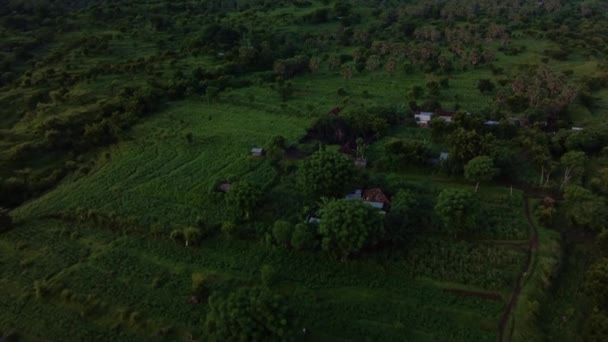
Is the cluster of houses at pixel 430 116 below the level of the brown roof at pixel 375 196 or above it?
above

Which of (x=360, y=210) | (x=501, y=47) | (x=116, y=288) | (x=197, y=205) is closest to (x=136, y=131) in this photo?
(x=197, y=205)

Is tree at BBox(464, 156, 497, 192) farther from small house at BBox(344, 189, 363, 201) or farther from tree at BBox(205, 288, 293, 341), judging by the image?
tree at BBox(205, 288, 293, 341)

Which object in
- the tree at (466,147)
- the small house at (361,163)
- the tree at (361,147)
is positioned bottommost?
the small house at (361,163)

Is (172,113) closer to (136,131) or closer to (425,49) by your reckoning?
(136,131)

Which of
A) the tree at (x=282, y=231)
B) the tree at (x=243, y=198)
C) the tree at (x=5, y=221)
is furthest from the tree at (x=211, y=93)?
the tree at (x=282, y=231)

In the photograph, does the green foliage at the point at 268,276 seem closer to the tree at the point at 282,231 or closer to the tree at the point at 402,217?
the tree at the point at 282,231

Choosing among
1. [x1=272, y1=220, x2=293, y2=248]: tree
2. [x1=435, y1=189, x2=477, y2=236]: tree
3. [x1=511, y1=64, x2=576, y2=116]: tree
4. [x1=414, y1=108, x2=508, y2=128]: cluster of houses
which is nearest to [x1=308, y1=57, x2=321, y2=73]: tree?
[x1=414, y1=108, x2=508, y2=128]: cluster of houses

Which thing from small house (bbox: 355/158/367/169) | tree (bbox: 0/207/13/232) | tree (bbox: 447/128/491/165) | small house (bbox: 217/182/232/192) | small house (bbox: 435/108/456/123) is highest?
tree (bbox: 447/128/491/165)
